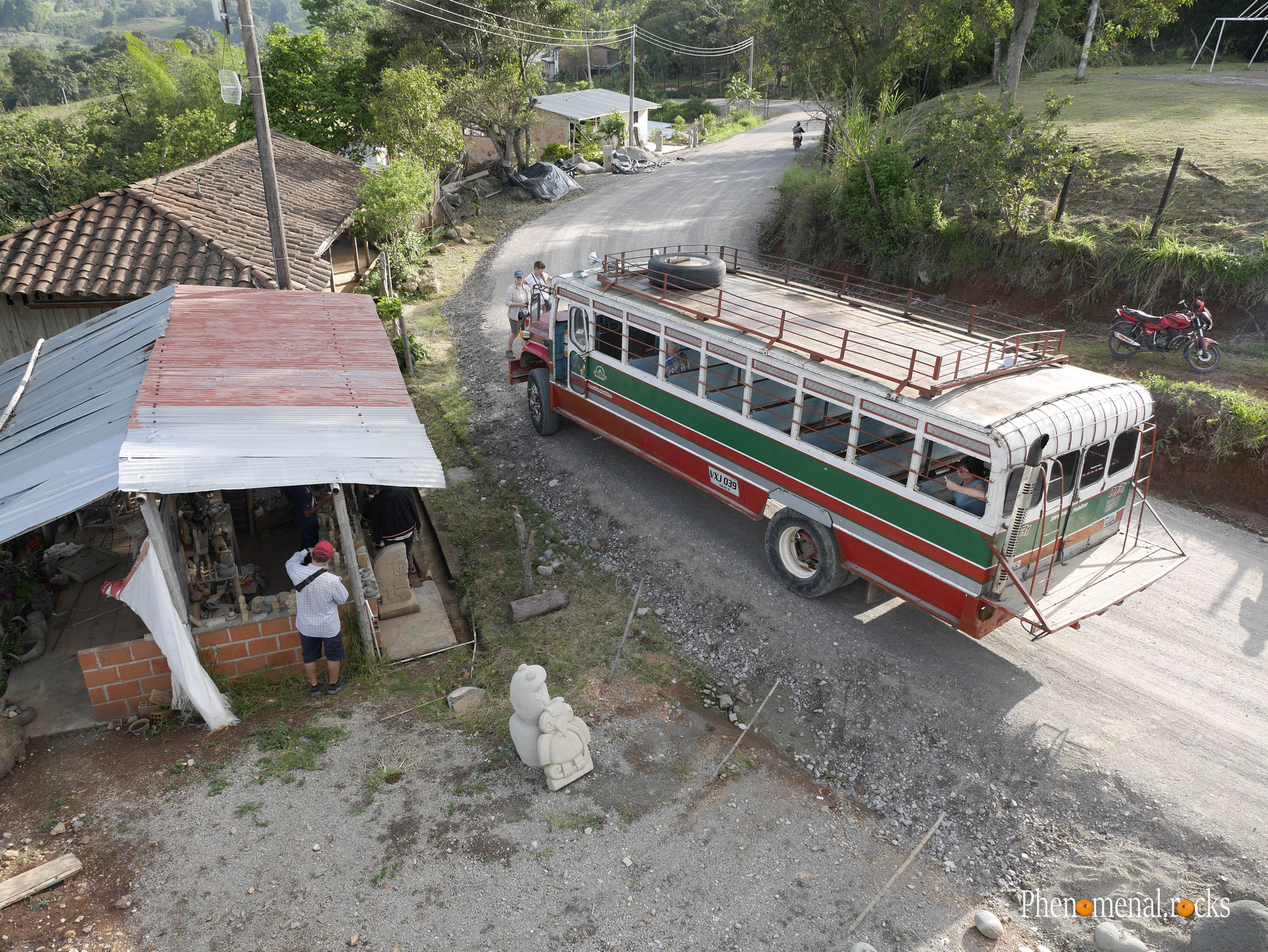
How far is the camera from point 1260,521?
10000mm

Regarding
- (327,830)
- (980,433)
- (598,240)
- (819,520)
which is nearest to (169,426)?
(327,830)

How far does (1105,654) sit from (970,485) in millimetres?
2621

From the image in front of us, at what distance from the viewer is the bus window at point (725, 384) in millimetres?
8914

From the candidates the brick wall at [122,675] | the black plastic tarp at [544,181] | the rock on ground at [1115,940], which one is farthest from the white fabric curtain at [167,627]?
the black plastic tarp at [544,181]

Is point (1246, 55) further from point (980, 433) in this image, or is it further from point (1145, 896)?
point (1145, 896)

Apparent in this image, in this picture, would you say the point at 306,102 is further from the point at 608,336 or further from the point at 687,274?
the point at 687,274

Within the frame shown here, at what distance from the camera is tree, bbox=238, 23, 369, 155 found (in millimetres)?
26891

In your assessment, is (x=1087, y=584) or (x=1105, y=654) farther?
(x=1105, y=654)

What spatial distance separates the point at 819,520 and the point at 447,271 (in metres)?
16.8

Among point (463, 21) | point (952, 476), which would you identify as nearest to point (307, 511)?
point (952, 476)

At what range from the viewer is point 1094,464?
7.24 metres

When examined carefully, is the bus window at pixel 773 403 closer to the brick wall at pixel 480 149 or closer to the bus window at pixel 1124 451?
the bus window at pixel 1124 451

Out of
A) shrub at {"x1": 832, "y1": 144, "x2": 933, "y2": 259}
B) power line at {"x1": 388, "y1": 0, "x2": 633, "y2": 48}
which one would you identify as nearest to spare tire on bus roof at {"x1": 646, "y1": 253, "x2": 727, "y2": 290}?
shrub at {"x1": 832, "y1": 144, "x2": 933, "y2": 259}

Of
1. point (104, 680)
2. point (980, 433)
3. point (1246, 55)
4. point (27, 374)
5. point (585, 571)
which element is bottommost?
point (585, 571)
